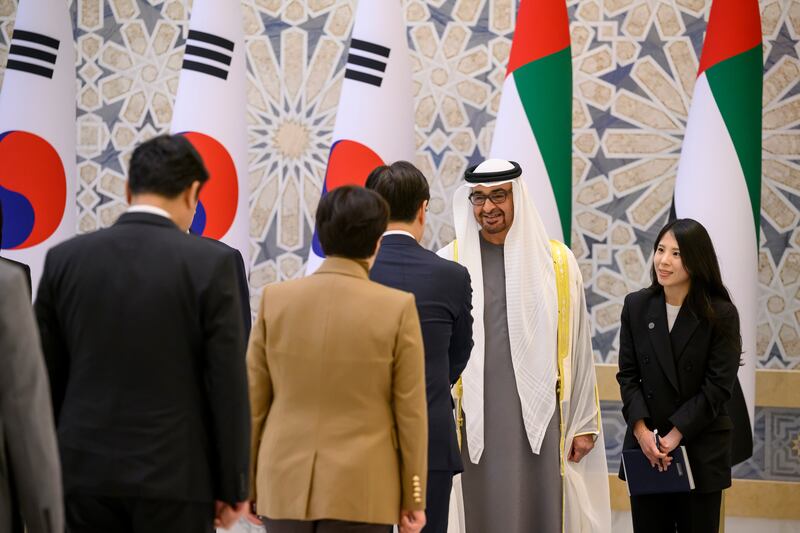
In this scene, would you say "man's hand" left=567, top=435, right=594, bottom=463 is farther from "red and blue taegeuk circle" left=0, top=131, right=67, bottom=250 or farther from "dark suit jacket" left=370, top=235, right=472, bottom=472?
"red and blue taegeuk circle" left=0, top=131, right=67, bottom=250

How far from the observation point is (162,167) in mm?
2080

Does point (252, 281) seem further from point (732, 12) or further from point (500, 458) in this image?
point (732, 12)

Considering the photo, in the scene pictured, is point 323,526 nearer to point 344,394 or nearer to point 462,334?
point 344,394

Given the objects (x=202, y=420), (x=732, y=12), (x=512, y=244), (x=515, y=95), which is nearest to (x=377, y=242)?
(x=202, y=420)

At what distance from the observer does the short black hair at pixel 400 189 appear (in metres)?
2.77

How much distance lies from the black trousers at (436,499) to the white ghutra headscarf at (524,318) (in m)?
0.67

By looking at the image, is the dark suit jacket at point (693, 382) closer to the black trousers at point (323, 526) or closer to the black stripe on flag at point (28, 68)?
the black trousers at point (323, 526)

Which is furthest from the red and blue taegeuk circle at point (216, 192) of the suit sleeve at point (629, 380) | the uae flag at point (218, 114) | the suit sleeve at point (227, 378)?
the suit sleeve at point (227, 378)

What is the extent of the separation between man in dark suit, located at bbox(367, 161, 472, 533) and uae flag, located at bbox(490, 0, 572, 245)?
1540mm

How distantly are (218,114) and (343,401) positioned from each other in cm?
254

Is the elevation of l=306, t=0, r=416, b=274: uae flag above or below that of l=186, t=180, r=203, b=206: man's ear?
above

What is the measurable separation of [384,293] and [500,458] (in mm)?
1409

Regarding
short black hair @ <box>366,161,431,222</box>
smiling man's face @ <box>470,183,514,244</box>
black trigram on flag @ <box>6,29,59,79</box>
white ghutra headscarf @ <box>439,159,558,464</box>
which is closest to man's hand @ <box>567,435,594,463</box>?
white ghutra headscarf @ <box>439,159,558,464</box>

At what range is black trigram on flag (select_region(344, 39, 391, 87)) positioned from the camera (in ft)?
14.6
